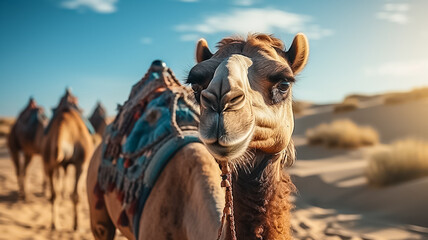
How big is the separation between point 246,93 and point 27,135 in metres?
9.93

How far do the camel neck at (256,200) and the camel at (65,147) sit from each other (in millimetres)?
6225

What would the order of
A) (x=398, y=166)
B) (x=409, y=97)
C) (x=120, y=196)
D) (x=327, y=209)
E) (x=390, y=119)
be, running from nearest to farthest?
(x=120, y=196) < (x=327, y=209) < (x=398, y=166) < (x=390, y=119) < (x=409, y=97)

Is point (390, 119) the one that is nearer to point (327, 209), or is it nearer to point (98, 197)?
point (327, 209)

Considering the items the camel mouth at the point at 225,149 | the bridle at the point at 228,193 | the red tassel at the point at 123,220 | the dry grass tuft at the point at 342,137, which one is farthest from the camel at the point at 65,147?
the dry grass tuft at the point at 342,137

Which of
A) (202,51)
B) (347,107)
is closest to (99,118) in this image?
(202,51)

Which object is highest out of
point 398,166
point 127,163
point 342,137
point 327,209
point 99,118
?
point 127,163

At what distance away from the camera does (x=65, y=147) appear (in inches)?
297

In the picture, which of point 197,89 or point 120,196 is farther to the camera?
point 120,196

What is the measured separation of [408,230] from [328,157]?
30.3ft

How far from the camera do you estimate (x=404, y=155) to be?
9883 millimetres

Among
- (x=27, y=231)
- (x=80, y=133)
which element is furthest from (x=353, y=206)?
(x=27, y=231)

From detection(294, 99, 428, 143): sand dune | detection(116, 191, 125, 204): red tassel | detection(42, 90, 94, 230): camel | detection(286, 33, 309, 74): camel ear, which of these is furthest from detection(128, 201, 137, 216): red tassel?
detection(294, 99, 428, 143): sand dune

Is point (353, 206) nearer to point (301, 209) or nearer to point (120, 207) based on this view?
point (301, 209)

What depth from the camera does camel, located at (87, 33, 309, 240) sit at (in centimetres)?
144
